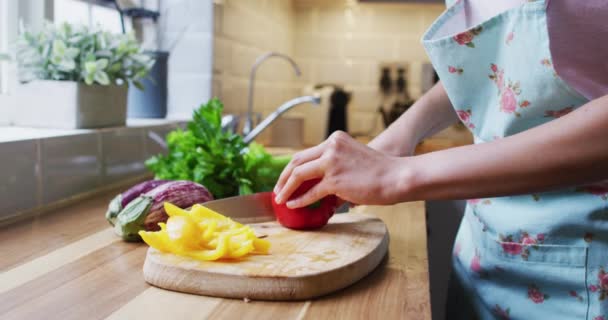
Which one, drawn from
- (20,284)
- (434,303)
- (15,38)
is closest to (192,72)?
(15,38)

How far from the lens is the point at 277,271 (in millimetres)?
673

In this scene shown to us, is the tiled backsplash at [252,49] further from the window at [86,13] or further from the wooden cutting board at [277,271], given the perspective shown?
the wooden cutting board at [277,271]

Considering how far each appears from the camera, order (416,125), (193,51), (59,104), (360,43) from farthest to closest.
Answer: (360,43)
(193,51)
(59,104)
(416,125)

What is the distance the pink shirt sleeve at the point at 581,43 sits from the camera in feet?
2.45

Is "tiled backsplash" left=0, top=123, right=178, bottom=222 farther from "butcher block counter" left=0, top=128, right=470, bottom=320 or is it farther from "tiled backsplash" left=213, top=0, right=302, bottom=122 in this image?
"tiled backsplash" left=213, top=0, right=302, bottom=122

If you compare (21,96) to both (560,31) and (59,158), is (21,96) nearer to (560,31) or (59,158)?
(59,158)

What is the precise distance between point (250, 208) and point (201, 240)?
9.1 inches

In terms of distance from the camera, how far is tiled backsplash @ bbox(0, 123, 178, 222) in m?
1.01

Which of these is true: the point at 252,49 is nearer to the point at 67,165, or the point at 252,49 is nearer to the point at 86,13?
the point at 86,13

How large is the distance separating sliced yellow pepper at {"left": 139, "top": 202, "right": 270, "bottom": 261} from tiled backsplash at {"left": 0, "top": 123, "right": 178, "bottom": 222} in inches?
16.1

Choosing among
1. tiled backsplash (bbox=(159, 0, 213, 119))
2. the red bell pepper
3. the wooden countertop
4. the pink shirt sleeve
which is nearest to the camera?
the wooden countertop

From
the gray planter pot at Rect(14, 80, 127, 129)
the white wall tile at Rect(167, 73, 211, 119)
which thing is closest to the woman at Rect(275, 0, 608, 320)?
the gray planter pot at Rect(14, 80, 127, 129)

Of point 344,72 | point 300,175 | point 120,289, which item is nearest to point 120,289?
point 120,289

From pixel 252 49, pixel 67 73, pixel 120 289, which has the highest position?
pixel 252 49
